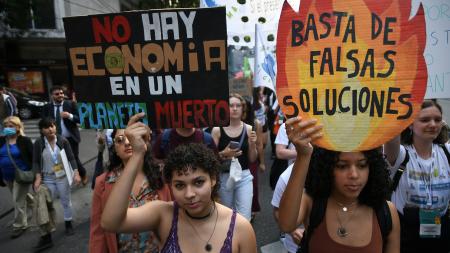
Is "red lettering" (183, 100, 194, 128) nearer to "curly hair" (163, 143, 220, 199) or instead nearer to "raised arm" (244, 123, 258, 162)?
"curly hair" (163, 143, 220, 199)

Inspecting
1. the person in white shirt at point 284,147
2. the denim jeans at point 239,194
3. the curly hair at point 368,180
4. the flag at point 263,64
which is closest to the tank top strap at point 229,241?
the curly hair at point 368,180

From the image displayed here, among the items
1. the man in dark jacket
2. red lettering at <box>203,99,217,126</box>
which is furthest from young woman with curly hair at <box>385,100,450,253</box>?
the man in dark jacket

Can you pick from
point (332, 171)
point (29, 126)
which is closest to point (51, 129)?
point (332, 171)

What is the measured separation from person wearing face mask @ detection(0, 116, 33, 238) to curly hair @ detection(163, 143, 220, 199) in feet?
12.4

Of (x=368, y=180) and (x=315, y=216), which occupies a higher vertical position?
(x=368, y=180)

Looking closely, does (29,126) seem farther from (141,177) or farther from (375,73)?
(375,73)

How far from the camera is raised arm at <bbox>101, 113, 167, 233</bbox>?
1.57 metres

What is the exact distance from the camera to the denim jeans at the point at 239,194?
3.77m

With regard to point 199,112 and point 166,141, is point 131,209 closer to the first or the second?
point 199,112

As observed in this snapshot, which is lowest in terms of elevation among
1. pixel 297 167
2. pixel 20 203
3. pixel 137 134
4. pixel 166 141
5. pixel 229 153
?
pixel 20 203

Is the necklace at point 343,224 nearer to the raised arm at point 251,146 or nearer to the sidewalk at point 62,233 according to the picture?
the raised arm at point 251,146

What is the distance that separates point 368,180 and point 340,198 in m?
0.17

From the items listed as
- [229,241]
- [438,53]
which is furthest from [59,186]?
[438,53]

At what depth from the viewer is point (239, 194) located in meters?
3.79
